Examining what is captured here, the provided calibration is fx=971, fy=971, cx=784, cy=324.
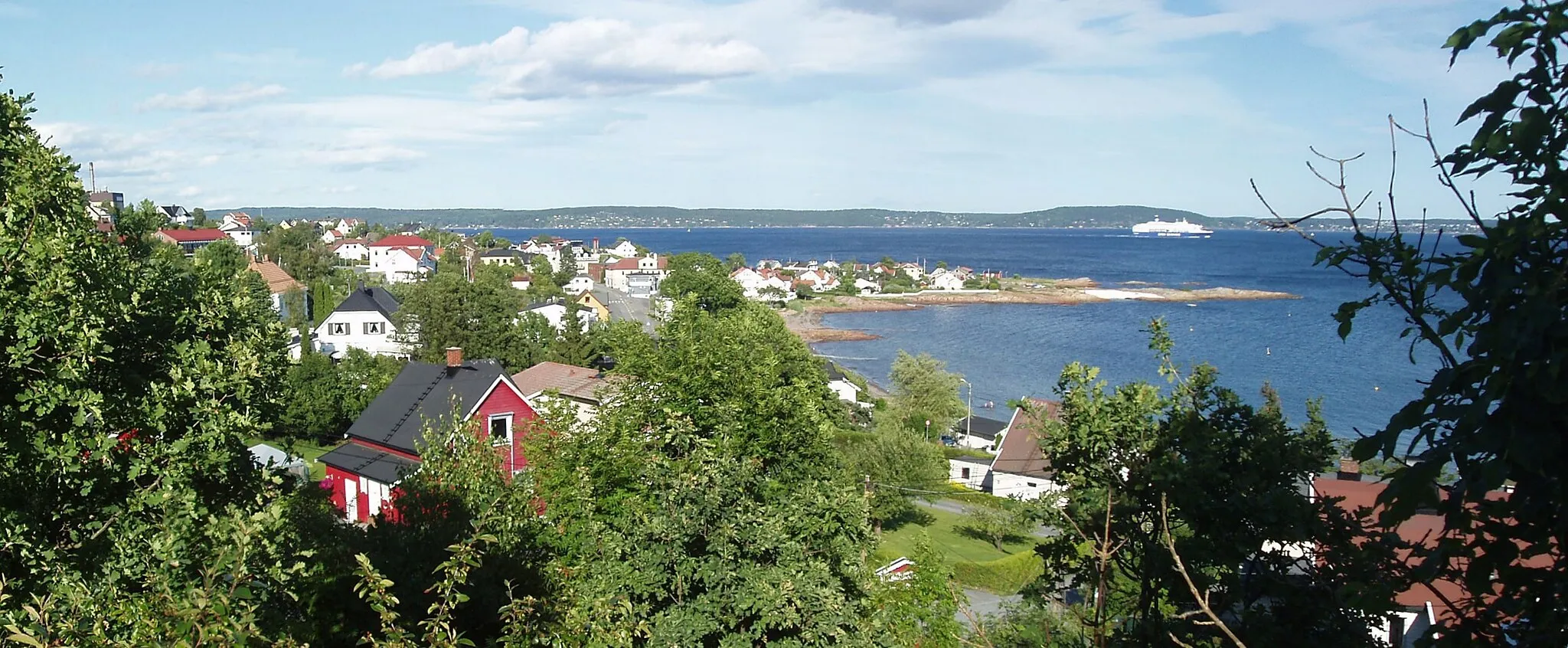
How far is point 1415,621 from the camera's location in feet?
43.2

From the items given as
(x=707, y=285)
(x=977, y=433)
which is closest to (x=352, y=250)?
(x=707, y=285)

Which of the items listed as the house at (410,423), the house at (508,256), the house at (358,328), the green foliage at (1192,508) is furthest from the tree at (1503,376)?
the house at (508,256)

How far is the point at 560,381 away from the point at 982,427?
20884mm

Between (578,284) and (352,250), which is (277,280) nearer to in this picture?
(578,284)

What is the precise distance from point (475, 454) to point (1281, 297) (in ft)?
370

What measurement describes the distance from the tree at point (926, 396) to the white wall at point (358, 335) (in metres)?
24.4

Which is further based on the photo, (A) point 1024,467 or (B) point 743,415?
(A) point 1024,467

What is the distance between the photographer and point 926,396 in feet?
141

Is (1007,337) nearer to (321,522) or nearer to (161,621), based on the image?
(321,522)

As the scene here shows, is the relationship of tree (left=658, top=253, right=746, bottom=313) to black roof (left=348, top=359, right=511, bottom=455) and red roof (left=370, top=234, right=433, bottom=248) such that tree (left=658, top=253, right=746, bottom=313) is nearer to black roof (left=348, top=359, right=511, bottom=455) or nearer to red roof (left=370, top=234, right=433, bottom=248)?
black roof (left=348, top=359, right=511, bottom=455)

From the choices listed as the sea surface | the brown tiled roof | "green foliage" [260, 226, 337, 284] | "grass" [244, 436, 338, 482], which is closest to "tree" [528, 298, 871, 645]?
the sea surface

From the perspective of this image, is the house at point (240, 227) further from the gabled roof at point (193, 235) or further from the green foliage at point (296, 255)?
the green foliage at point (296, 255)

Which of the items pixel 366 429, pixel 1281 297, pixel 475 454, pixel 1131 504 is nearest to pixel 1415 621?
pixel 1131 504

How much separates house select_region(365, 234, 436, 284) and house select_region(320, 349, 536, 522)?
75.8 meters
